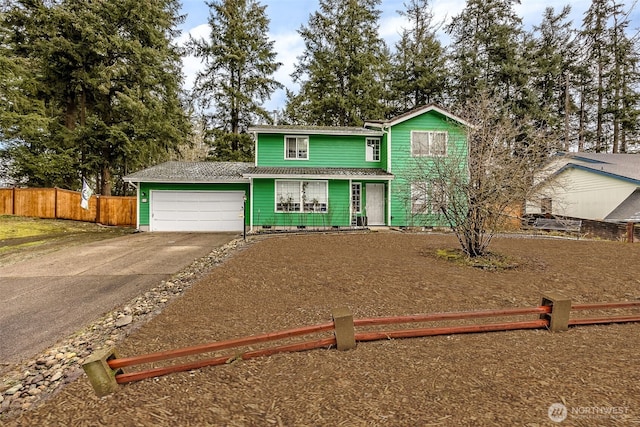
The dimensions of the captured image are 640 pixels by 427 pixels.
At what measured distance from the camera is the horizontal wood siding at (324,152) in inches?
601

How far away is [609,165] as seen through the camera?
17391 mm

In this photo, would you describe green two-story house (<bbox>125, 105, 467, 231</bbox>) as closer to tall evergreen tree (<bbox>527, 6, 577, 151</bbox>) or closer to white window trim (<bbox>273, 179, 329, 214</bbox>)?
white window trim (<bbox>273, 179, 329, 214</bbox>)

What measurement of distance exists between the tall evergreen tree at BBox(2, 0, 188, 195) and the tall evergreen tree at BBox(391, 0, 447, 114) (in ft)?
56.5

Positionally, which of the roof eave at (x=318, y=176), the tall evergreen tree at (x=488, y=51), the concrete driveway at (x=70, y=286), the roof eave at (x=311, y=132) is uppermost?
the tall evergreen tree at (x=488, y=51)

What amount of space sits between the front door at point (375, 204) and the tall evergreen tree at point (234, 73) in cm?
1173

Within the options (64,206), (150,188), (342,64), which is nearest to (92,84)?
(64,206)

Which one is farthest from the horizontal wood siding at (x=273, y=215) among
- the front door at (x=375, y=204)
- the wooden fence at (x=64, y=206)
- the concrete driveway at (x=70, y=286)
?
the wooden fence at (x=64, y=206)

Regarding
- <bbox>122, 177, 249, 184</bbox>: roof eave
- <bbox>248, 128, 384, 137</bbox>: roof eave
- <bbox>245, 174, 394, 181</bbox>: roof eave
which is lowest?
<bbox>122, 177, 249, 184</bbox>: roof eave

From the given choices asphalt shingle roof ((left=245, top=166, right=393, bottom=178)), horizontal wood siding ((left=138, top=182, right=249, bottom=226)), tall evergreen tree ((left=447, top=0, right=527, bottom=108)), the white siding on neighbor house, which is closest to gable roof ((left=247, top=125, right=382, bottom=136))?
asphalt shingle roof ((left=245, top=166, right=393, bottom=178))

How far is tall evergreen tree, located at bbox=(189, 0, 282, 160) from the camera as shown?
73.6 feet

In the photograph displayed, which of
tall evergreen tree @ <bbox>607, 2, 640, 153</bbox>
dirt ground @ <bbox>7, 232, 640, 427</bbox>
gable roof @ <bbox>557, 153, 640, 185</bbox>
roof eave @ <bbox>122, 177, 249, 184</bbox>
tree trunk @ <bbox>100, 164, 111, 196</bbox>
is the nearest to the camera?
dirt ground @ <bbox>7, 232, 640, 427</bbox>

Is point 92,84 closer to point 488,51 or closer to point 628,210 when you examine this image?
point 488,51

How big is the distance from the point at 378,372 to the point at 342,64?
24391 millimetres

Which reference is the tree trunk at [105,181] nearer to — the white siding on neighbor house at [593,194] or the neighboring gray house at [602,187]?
the neighboring gray house at [602,187]
